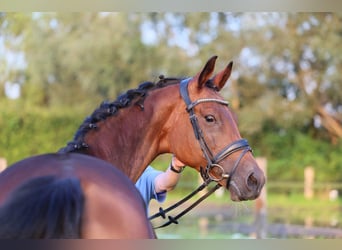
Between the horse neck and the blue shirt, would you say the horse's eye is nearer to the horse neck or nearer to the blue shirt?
the horse neck

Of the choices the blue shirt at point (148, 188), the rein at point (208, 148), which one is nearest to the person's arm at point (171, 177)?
the blue shirt at point (148, 188)

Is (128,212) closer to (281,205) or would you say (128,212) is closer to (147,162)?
(147,162)

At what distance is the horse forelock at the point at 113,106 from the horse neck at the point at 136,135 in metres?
0.02

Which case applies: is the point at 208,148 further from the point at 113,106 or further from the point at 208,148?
the point at 113,106

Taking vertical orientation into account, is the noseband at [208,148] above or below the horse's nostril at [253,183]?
above

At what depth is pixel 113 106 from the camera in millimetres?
2775

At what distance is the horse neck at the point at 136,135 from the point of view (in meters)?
2.70

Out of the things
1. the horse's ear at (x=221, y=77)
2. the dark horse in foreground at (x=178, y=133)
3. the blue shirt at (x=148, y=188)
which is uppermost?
the horse's ear at (x=221, y=77)

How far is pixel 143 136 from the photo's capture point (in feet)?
9.27

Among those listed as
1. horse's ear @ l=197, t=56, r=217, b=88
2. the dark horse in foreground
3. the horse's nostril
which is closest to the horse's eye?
the dark horse in foreground

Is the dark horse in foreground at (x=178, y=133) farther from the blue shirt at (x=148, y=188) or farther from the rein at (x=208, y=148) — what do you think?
the blue shirt at (x=148, y=188)

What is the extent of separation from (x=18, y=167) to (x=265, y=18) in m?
15.5

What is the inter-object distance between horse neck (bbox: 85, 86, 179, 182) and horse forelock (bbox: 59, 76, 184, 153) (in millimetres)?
21

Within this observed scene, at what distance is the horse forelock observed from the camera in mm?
2621
